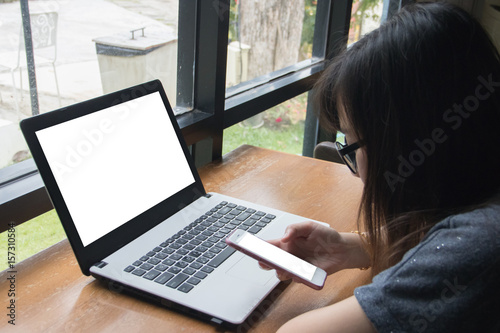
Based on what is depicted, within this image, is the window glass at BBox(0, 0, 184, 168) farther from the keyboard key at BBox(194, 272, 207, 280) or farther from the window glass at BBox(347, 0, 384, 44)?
the window glass at BBox(347, 0, 384, 44)

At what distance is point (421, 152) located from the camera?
682mm

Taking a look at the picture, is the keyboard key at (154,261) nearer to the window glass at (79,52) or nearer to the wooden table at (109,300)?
the wooden table at (109,300)

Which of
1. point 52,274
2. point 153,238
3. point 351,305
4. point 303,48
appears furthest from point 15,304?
point 303,48

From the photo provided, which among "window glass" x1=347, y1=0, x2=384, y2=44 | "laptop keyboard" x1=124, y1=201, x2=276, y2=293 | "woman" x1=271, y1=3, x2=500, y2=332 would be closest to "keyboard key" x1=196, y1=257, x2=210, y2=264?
"laptop keyboard" x1=124, y1=201, x2=276, y2=293

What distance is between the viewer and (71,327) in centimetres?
74

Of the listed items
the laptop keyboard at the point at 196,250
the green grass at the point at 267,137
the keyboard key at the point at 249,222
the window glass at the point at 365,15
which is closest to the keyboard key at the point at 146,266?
the laptop keyboard at the point at 196,250

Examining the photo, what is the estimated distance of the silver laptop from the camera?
785mm

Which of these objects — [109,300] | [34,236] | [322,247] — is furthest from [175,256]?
[34,236]

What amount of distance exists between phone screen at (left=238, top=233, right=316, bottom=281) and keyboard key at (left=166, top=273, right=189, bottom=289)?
10 centimetres

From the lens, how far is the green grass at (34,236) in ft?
3.24

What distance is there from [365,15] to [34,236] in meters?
1.89

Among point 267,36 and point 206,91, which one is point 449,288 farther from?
point 267,36

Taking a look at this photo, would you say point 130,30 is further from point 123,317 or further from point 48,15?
point 123,317

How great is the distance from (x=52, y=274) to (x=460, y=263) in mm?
637
